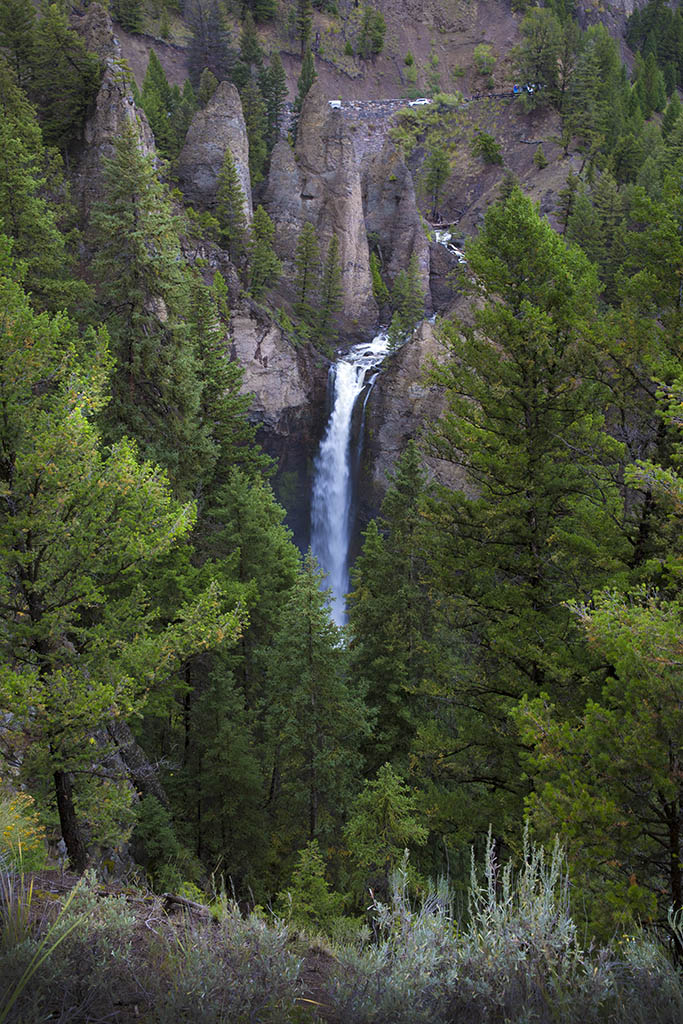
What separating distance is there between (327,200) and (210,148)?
10.3 m

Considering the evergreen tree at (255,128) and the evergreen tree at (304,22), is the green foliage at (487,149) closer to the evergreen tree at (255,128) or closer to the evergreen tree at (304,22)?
the evergreen tree at (255,128)

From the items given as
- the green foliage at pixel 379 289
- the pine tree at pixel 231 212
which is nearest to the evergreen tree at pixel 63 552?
the pine tree at pixel 231 212

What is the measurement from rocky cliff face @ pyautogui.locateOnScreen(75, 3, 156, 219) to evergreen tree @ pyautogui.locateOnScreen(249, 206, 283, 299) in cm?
910

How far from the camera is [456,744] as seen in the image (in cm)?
896

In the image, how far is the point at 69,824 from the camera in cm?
701

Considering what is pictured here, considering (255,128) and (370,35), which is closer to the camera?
(255,128)

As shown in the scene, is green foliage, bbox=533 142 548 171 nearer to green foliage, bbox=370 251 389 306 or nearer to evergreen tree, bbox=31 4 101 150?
green foliage, bbox=370 251 389 306

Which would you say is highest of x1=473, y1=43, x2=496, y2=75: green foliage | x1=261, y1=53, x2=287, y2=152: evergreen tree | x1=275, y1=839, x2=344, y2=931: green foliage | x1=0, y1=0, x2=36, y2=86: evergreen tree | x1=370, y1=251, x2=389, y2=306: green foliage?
x1=473, y1=43, x2=496, y2=75: green foliage

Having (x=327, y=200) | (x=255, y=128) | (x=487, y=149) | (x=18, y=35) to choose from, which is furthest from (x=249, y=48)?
(x=18, y=35)

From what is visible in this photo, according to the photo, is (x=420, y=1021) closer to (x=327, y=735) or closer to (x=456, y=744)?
(x=456, y=744)

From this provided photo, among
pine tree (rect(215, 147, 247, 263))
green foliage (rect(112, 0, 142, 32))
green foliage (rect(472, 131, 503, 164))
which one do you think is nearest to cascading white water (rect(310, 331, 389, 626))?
pine tree (rect(215, 147, 247, 263))

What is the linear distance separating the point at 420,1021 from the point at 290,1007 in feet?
2.04

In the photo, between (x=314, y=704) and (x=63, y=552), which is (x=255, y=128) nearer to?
(x=314, y=704)

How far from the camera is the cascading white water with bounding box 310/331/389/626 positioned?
3519cm
